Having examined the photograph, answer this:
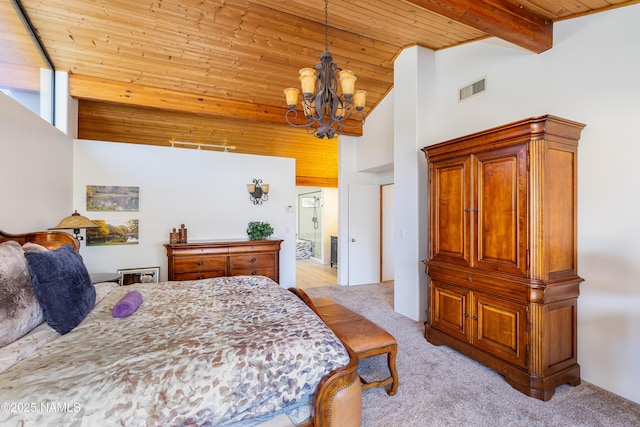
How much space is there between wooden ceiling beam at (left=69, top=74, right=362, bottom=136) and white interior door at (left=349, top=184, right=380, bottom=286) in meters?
2.14

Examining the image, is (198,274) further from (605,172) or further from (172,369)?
(605,172)

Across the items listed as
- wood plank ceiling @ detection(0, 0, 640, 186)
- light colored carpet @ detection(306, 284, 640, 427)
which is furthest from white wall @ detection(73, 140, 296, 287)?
light colored carpet @ detection(306, 284, 640, 427)

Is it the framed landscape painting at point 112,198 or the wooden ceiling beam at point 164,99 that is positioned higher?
the wooden ceiling beam at point 164,99

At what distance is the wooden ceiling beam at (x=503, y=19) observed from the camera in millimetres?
2207

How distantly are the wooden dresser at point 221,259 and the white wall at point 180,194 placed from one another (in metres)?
0.55

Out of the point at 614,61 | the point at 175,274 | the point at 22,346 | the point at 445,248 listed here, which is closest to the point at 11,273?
the point at 22,346

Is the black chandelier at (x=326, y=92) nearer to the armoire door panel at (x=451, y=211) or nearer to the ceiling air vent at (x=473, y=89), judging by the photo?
the armoire door panel at (x=451, y=211)

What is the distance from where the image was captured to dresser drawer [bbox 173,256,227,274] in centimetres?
393

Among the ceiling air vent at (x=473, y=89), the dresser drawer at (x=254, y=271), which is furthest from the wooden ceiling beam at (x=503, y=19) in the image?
the dresser drawer at (x=254, y=271)

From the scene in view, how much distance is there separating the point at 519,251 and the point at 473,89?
202cm

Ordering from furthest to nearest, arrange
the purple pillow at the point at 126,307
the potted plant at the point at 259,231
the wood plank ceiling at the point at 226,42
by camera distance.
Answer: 1. the potted plant at the point at 259,231
2. the wood plank ceiling at the point at 226,42
3. the purple pillow at the point at 126,307

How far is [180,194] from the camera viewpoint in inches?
175

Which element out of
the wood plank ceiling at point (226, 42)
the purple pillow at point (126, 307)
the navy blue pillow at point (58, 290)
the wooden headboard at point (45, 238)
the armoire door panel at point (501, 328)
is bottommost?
the armoire door panel at point (501, 328)

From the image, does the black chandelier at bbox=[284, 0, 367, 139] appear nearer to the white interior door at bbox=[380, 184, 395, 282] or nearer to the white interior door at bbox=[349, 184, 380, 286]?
the white interior door at bbox=[349, 184, 380, 286]
